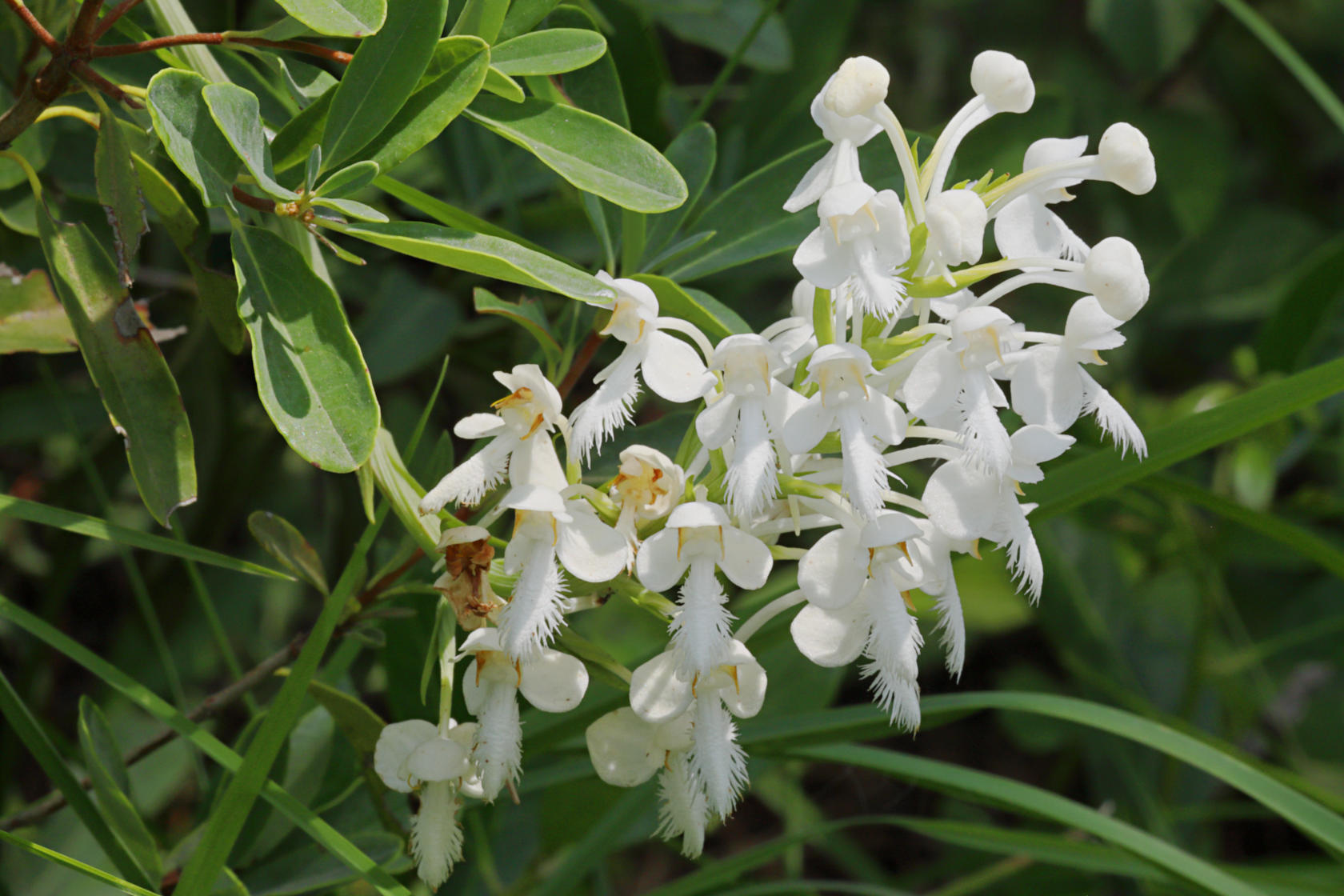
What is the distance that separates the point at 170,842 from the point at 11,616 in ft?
2.61

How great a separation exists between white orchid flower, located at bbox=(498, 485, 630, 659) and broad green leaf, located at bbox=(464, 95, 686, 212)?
188mm

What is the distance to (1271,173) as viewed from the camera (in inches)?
87.6

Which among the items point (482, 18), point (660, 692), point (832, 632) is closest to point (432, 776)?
point (660, 692)

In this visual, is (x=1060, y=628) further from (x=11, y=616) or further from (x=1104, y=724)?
(x=11, y=616)

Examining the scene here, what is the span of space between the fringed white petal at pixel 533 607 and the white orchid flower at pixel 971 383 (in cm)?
21

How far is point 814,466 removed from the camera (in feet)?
2.18

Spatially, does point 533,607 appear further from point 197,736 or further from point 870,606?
point 197,736

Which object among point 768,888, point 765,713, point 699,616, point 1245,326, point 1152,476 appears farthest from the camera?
point 1245,326

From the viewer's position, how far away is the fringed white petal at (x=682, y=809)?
2.23 ft

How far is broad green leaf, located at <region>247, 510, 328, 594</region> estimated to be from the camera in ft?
2.44

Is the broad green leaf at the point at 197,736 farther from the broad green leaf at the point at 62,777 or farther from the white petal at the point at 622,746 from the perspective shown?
the white petal at the point at 622,746

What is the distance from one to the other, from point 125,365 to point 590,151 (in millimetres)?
314

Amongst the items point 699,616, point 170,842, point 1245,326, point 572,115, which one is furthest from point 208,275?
point 1245,326

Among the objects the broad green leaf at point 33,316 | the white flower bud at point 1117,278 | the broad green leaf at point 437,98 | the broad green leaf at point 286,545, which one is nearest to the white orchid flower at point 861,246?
the white flower bud at point 1117,278
